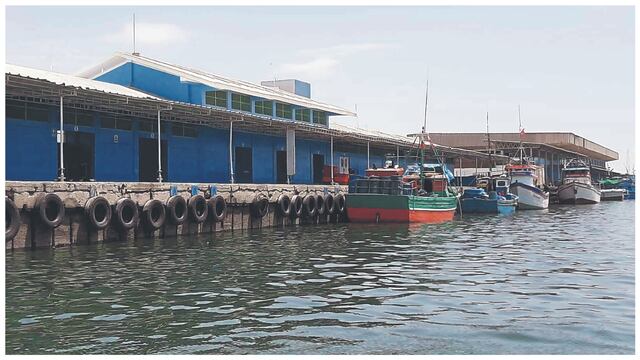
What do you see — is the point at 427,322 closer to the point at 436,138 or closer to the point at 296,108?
the point at 296,108

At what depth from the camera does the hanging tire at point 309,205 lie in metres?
31.4

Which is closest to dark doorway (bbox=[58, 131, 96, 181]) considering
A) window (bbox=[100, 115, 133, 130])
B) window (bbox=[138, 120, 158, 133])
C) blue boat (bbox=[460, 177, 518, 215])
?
window (bbox=[100, 115, 133, 130])

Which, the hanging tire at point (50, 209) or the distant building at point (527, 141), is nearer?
the hanging tire at point (50, 209)

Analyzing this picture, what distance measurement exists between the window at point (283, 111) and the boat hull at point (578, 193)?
90.7 ft

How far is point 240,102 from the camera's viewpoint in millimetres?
39219

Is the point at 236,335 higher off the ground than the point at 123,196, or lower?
lower

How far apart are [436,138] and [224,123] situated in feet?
151

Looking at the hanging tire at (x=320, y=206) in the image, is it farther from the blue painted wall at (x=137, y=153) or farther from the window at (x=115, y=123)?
the window at (x=115, y=123)

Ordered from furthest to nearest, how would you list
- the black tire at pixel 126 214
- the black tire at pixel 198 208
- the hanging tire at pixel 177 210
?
the black tire at pixel 198 208, the hanging tire at pixel 177 210, the black tire at pixel 126 214

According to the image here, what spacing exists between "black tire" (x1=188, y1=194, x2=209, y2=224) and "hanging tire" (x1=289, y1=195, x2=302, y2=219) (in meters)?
5.79

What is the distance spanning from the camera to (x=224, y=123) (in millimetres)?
33219

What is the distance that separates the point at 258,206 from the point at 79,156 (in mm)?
6895

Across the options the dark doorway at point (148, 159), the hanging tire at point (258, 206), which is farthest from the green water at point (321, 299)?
the dark doorway at point (148, 159)

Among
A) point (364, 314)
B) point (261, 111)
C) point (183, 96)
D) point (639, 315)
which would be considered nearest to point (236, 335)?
point (364, 314)
